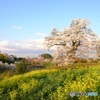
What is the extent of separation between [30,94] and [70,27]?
21.8m

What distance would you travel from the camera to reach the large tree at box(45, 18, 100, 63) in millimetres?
34312

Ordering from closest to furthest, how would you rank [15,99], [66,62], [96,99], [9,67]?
[96,99], [15,99], [9,67], [66,62]

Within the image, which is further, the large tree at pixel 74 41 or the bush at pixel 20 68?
the large tree at pixel 74 41

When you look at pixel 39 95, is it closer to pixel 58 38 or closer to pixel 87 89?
pixel 87 89

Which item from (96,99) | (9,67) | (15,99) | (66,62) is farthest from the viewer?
(66,62)

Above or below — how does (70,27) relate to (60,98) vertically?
above

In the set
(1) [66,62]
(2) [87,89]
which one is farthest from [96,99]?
(1) [66,62]

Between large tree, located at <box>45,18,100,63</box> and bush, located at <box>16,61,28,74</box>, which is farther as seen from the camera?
large tree, located at <box>45,18,100,63</box>

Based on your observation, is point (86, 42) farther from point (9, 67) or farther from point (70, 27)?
Answer: point (9, 67)

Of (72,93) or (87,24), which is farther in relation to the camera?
(87,24)

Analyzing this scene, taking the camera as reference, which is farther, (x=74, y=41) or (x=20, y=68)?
(x=74, y=41)

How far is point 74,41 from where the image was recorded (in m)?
34.8

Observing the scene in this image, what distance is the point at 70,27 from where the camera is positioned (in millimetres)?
35188

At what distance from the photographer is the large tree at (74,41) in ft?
113
